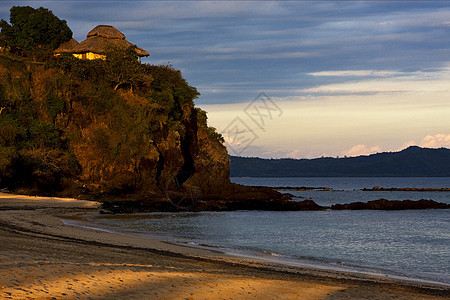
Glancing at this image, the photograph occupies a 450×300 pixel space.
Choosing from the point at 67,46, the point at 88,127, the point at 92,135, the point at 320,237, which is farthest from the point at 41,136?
the point at 320,237

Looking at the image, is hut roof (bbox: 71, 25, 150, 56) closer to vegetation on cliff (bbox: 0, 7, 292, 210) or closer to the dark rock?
vegetation on cliff (bbox: 0, 7, 292, 210)

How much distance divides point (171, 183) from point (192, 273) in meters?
48.8

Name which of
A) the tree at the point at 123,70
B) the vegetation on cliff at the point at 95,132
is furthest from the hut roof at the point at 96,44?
the tree at the point at 123,70

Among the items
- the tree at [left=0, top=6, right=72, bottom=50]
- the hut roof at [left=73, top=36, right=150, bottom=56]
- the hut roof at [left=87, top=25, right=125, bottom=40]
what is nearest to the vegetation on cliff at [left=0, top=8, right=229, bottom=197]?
the hut roof at [left=73, top=36, right=150, bottom=56]

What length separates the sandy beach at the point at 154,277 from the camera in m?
10.6

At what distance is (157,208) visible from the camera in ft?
156

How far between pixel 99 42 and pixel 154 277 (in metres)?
62.7

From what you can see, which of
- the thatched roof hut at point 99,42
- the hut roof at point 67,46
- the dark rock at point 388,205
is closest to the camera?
the dark rock at point 388,205

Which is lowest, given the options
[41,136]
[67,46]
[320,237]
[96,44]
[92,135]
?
[320,237]

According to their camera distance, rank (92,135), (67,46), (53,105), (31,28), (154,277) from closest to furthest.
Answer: (154,277) < (92,135) < (53,105) < (31,28) < (67,46)

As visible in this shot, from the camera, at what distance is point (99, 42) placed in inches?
2771

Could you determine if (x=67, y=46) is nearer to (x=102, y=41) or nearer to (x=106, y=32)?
(x=106, y=32)

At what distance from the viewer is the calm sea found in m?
23.1

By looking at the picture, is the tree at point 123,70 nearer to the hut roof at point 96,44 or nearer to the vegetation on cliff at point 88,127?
the vegetation on cliff at point 88,127
